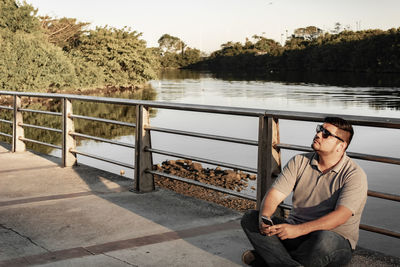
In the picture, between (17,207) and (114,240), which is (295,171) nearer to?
(114,240)

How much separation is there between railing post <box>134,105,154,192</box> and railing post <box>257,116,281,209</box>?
5.89 ft

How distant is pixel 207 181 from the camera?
48.3 feet

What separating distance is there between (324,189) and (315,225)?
27 centimetres

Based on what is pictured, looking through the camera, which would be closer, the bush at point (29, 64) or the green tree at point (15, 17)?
the bush at point (29, 64)

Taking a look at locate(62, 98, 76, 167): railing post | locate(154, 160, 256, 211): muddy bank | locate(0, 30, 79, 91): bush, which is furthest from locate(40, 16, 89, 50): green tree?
locate(62, 98, 76, 167): railing post

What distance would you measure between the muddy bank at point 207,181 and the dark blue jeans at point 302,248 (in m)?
7.93

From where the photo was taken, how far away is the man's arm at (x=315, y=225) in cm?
347

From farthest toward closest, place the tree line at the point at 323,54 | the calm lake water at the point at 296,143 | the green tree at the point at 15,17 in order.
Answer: the tree line at the point at 323,54 → the green tree at the point at 15,17 → the calm lake water at the point at 296,143

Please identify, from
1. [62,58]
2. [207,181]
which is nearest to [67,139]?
[207,181]

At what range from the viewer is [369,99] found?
52.7 meters

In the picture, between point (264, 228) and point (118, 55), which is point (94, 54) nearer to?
point (118, 55)

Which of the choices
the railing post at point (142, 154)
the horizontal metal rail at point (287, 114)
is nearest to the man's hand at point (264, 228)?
the horizontal metal rail at point (287, 114)

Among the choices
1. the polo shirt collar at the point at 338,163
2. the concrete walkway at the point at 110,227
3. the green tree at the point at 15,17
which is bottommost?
the concrete walkway at the point at 110,227

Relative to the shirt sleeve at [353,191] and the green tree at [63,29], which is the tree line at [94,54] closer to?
the green tree at [63,29]
